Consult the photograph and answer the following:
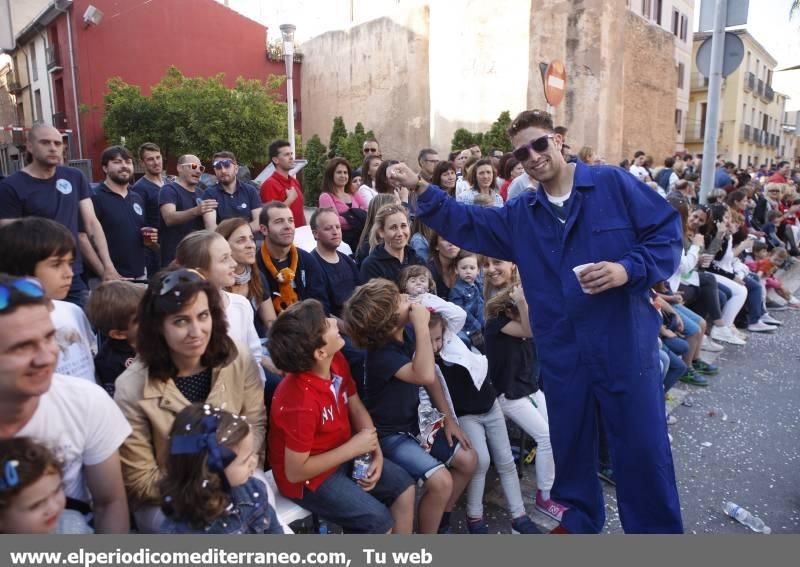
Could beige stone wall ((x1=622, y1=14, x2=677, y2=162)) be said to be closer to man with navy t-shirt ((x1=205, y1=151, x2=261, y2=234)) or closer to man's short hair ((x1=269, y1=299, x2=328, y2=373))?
man with navy t-shirt ((x1=205, y1=151, x2=261, y2=234))

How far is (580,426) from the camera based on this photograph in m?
2.79

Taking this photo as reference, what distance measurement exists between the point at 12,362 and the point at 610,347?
2.27 m

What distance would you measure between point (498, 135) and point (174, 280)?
1715 cm

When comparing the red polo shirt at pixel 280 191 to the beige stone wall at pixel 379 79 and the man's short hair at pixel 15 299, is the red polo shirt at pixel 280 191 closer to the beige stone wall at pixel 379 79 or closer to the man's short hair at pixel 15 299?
the man's short hair at pixel 15 299

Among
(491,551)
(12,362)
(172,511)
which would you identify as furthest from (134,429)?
(491,551)

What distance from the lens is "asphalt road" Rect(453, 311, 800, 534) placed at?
3.28 m

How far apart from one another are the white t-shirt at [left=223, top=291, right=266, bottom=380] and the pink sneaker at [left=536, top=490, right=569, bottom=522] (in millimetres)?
1778

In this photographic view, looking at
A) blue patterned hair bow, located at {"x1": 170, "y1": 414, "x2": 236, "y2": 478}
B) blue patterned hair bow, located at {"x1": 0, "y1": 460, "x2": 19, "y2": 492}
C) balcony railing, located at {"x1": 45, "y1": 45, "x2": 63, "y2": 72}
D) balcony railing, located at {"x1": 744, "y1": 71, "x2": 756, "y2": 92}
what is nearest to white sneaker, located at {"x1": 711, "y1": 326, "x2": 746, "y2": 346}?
blue patterned hair bow, located at {"x1": 170, "y1": 414, "x2": 236, "y2": 478}

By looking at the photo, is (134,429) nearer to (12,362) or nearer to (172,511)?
(172,511)

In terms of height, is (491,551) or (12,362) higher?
(12,362)

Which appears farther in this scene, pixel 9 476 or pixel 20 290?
pixel 20 290

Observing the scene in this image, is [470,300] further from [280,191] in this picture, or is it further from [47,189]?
[47,189]

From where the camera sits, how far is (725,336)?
6539 mm

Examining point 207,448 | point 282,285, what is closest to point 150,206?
point 282,285
